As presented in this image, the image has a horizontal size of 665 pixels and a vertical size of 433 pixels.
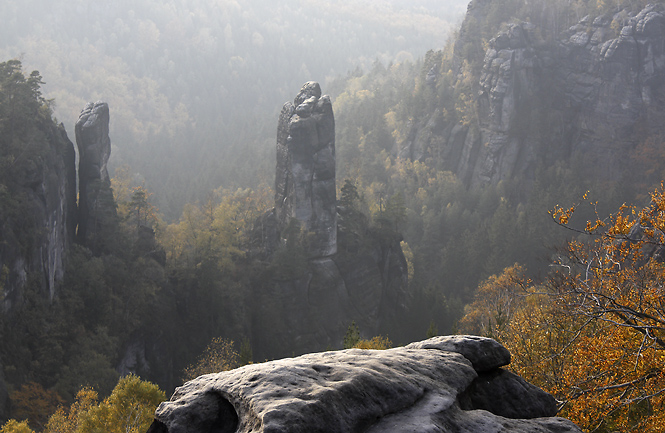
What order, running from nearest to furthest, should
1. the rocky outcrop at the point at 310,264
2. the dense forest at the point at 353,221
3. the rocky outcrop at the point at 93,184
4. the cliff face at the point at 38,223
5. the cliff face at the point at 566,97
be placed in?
the dense forest at the point at 353,221
the cliff face at the point at 38,223
the rocky outcrop at the point at 93,184
the rocky outcrop at the point at 310,264
the cliff face at the point at 566,97

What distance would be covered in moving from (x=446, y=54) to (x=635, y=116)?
48.1 metres

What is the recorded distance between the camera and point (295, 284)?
67.8m

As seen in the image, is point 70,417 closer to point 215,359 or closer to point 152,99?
point 215,359

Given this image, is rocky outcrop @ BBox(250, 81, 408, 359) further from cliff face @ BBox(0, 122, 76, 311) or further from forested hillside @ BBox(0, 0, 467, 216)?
forested hillside @ BBox(0, 0, 467, 216)

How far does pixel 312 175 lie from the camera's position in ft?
231

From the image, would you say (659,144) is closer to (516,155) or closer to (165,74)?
(516,155)

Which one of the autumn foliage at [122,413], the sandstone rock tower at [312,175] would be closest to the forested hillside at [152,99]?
the sandstone rock tower at [312,175]

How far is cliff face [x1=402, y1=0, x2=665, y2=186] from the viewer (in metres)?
97.9

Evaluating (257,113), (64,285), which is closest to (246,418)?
(64,285)

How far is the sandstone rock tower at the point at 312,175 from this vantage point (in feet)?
228

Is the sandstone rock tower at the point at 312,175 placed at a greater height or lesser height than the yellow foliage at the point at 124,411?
greater

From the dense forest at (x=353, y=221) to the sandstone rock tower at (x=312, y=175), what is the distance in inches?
128

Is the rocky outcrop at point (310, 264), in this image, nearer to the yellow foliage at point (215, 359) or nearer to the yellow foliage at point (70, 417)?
the yellow foliage at point (215, 359)

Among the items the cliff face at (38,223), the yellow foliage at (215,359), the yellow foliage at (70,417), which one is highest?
the cliff face at (38,223)
